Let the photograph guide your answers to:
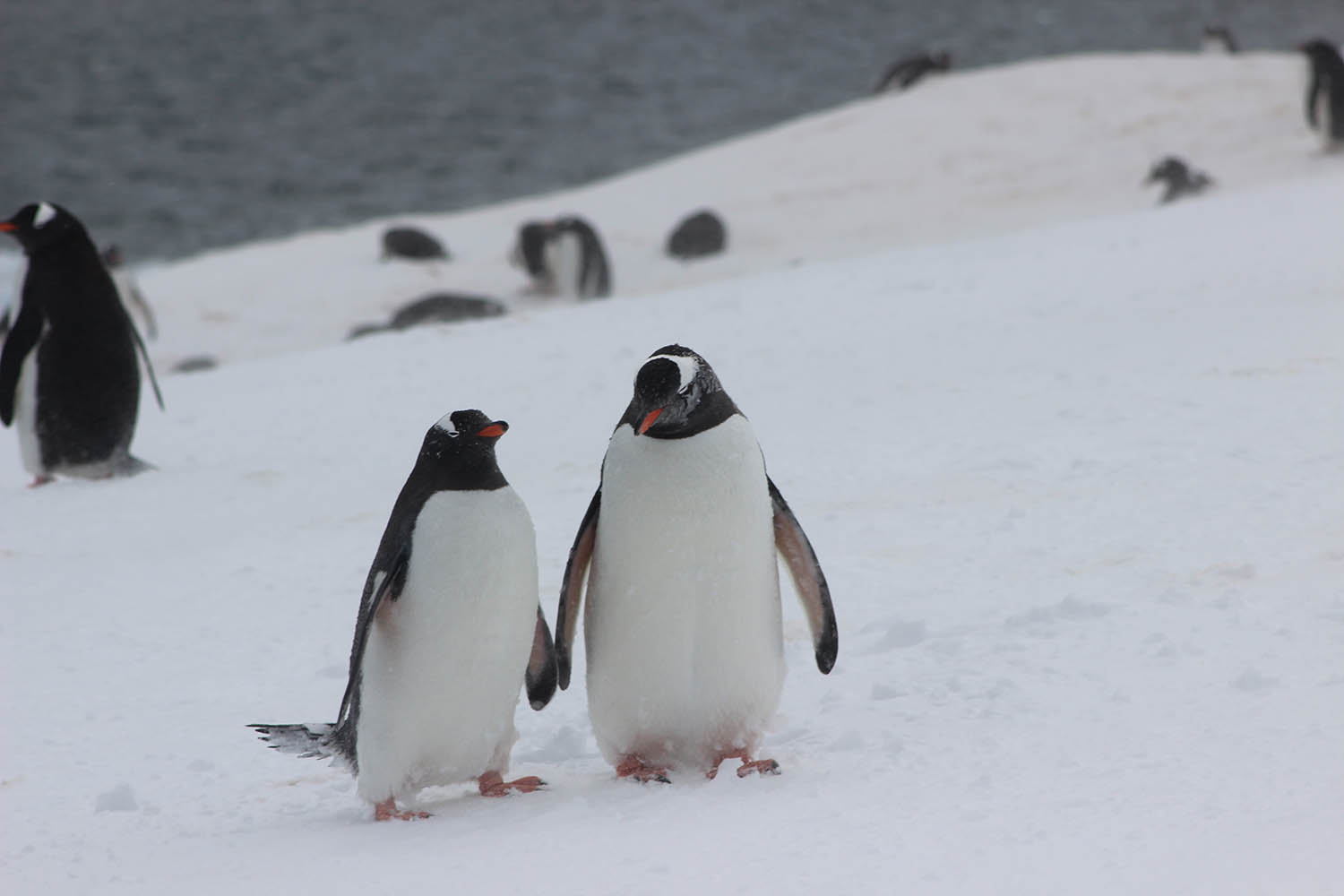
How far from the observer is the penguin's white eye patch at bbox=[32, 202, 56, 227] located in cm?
635

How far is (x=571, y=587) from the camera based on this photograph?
3182mm

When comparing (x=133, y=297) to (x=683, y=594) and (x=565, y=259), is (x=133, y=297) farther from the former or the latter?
(x=683, y=594)

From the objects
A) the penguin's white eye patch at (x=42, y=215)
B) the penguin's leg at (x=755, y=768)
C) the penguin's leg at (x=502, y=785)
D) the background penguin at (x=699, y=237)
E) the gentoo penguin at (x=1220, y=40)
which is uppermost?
the gentoo penguin at (x=1220, y=40)

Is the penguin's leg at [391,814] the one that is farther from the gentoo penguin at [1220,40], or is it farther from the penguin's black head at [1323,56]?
the gentoo penguin at [1220,40]

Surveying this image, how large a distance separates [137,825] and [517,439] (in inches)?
128

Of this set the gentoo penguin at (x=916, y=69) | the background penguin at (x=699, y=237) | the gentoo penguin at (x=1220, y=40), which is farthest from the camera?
the gentoo penguin at (x=1220, y=40)

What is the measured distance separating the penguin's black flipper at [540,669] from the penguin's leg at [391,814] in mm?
350

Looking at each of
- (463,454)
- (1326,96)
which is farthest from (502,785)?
(1326,96)

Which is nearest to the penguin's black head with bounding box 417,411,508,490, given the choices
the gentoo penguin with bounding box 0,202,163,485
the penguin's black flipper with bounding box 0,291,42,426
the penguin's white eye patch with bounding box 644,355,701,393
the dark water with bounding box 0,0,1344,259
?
the penguin's white eye patch with bounding box 644,355,701,393

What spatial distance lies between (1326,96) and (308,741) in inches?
520

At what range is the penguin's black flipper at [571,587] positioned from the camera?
315 cm

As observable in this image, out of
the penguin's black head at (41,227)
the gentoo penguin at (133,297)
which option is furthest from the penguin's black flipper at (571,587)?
the gentoo penguin at (133,297)

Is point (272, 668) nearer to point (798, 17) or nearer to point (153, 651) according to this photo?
point (153, 651)

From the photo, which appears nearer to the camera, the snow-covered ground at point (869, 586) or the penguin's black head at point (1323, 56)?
the snow-covered ground at point (869, 586)
